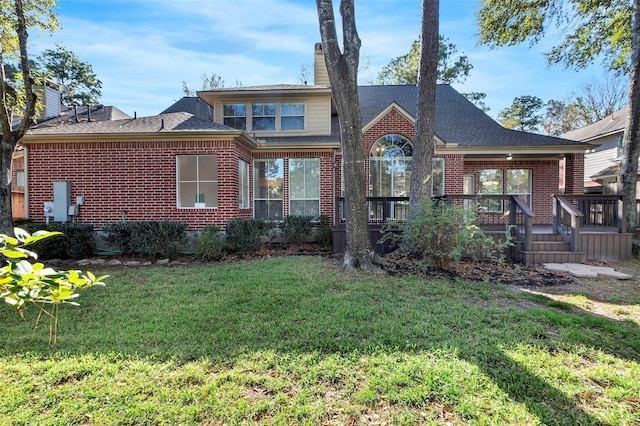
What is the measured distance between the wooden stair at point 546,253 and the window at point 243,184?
25.7 ft

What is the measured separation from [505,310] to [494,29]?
466 inches

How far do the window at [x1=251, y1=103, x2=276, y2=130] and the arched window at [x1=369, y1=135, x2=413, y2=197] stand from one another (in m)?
4.17

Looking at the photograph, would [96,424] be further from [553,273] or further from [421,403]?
[553,273]

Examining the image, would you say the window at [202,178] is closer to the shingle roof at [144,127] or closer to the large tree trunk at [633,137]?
the shingle roof at [144,127]

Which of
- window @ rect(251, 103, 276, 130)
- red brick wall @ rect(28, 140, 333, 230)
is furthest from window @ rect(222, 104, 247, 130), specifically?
red brick wall @ rect(28, 140, 333, 230)

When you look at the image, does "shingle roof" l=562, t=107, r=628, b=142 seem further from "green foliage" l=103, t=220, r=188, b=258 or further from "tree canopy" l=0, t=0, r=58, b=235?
"tree canopy" l=0, t=0, r=58, b=235

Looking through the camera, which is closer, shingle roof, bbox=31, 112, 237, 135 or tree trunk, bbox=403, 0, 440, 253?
tree trunk, bbox=403, 0, 440, 253

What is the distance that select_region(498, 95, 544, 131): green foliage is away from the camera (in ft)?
104

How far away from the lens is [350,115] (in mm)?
6270

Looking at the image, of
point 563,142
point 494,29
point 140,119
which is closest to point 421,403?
point 140,119

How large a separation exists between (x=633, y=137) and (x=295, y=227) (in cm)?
1009

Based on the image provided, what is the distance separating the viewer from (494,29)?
1165 centimetres

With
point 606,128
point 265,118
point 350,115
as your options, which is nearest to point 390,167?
point 265,118

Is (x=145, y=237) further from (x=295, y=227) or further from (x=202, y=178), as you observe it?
(x=202, y=178)
